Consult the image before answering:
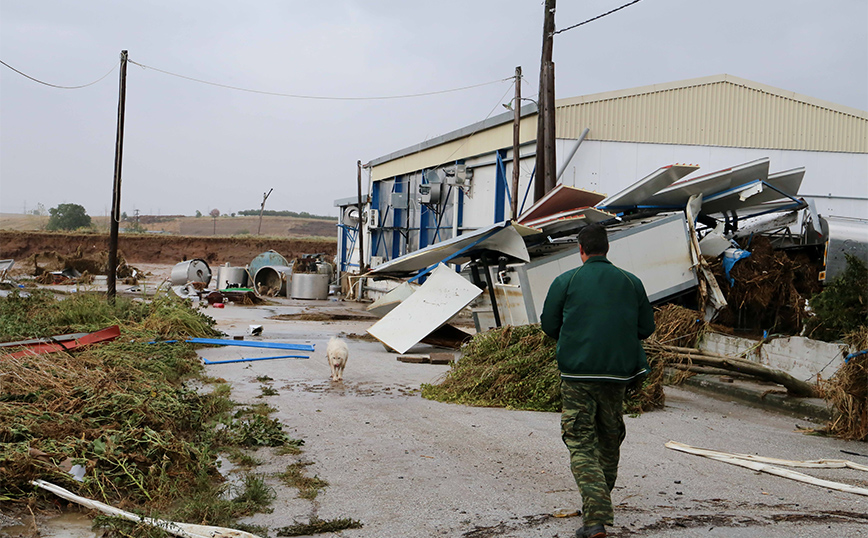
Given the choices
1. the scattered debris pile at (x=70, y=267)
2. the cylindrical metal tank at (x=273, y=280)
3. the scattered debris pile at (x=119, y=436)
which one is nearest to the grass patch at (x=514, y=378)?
the scattered debris pile at (x=119, y=436)

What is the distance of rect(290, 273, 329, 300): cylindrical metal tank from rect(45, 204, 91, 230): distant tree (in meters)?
71.2

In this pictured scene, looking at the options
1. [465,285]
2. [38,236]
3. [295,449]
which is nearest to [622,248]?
[465,285]

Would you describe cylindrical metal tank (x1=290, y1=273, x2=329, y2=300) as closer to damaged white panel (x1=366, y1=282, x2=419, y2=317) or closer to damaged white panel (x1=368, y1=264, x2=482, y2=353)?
damaged white panel (x1=366, y1=282, x2=419, y2=317)

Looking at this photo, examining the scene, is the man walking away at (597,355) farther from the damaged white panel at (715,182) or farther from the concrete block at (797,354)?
the damaged white panel at (715,182)

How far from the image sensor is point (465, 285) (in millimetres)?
13539

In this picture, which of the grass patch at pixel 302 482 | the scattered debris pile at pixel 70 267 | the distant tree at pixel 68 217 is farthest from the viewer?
the distant tree at pixel 68 217

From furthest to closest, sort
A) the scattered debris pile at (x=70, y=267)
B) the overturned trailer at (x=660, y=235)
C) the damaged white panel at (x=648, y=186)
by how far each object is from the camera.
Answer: the scattered debris pile at (x=70, y=267), the damaged white panel at (x=648, y=186), the overturned trailer at (x=660, y=235)

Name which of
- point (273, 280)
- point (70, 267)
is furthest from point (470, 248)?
point (70, 267)

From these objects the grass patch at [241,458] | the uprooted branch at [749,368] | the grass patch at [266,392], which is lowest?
the grass patch at [266,392]

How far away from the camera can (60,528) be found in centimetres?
443

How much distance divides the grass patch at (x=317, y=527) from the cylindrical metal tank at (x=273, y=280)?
29.1 meters

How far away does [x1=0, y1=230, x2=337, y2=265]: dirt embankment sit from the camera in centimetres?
6141

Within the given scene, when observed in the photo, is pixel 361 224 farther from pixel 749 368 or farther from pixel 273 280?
pixel 749 368

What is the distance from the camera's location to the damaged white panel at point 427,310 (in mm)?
13281
